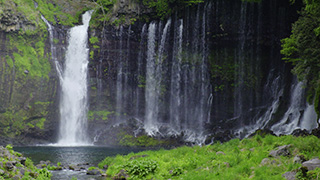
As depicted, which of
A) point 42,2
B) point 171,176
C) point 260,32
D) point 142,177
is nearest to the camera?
point 171,176

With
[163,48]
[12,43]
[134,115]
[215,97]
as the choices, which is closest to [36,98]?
[12,43]

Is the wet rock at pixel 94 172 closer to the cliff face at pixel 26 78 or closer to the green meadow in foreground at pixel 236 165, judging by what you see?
the green meadow in foreground at pixel 236 165

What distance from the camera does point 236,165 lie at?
10.2 m

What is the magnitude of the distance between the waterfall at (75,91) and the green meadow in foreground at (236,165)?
21.9m

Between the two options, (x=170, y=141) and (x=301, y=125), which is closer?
(x=301, y=125)

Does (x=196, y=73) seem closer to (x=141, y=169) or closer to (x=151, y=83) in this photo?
(x=151, y=83)

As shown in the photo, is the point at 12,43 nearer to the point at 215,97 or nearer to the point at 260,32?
the point at 215,97

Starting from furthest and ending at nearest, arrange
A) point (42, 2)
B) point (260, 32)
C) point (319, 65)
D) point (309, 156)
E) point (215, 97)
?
point (42, 2) < point (215, 97) < point (260, 32) < point (319, 65) < point (309, 156)

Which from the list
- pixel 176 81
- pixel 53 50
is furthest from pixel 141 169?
pixel 53 50

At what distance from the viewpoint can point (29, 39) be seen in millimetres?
36375

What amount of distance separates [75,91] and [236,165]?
29.5 metres

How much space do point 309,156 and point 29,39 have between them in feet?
114

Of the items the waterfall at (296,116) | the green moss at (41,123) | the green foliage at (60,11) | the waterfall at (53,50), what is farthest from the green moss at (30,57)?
the waterfall at (296,116)

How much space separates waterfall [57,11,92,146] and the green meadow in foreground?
21925 millimetres
